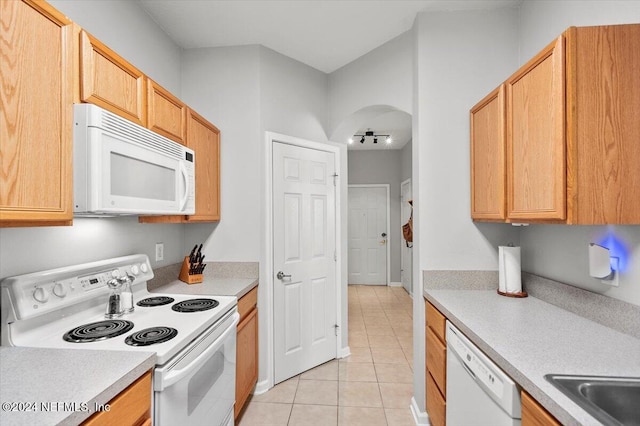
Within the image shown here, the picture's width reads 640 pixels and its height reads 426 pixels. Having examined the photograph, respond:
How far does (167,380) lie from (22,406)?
0.43m

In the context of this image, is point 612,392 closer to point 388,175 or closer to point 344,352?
point 344,352

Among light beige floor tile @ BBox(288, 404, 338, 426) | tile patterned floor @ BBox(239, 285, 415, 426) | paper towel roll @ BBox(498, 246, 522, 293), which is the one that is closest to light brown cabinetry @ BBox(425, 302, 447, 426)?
tile patterned floor @ BBox(239, 285, 415, 426)

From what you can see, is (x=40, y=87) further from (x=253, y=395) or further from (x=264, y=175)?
(x=253, y=395)

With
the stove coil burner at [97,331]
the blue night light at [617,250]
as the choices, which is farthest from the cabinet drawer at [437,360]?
the stove coil burner at [97,331]

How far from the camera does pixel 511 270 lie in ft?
6.31

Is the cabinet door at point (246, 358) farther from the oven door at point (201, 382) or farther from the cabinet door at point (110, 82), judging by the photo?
the cabinet door at point (110, 82)

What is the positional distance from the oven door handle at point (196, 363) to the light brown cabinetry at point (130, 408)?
62 millimetres

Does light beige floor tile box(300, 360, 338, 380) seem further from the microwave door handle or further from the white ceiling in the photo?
the white ceiling

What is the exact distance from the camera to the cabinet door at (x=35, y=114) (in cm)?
95

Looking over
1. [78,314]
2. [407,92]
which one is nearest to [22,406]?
[78,314]

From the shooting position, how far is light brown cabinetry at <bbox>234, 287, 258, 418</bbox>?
2064mm

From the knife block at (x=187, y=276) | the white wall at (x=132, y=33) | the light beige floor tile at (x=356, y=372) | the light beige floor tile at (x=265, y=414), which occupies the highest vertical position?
the white wall at (x=132, y=33)

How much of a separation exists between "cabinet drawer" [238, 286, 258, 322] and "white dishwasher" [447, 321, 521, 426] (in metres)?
1.27

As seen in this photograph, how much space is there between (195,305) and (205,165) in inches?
39.4
